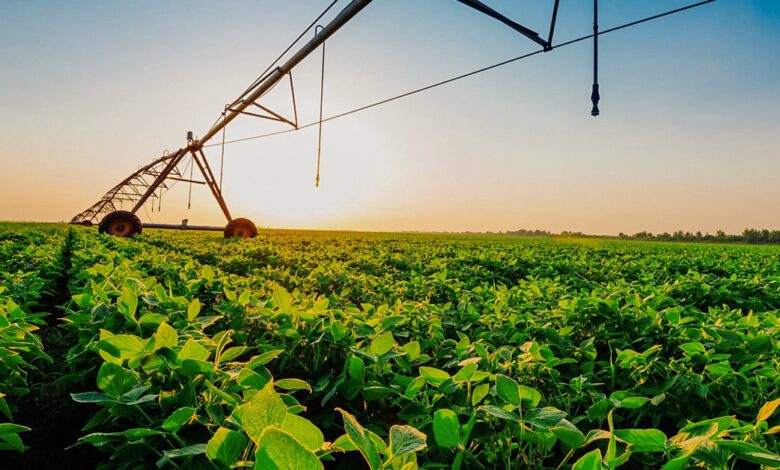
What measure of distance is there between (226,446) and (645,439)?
38.6 inches

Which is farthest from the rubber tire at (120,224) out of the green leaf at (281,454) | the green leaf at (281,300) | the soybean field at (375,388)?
the green leaf at (281,454)

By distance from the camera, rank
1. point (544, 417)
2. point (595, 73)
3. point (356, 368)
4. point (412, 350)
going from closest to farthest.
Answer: point (544, 417), point (356, 368), point (412, 350), point (595, 73)

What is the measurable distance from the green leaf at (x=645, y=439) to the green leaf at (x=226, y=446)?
0.89m

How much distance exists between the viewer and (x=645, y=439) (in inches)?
41.1

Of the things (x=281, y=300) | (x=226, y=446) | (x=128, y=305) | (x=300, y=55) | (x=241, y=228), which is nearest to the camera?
(x=226, y=446)

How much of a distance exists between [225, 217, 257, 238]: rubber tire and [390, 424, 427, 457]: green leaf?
17054 mm

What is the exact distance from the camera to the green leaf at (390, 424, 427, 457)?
78 cm

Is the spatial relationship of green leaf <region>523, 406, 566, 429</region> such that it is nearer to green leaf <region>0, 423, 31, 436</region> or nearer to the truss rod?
green leaf <region>0, 423, 31, 436</region>

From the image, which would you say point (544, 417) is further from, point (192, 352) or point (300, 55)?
point (300, 55)

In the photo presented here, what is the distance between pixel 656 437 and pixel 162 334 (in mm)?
1411

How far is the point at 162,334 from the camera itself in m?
1.34

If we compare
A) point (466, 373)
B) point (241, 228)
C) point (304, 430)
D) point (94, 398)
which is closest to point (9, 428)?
point (94, 398)

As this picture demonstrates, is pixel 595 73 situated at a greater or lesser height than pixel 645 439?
greater

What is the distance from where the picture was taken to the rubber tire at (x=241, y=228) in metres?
16.9
